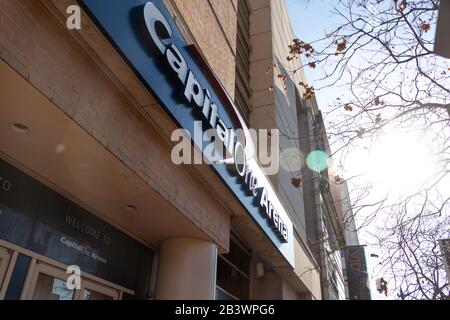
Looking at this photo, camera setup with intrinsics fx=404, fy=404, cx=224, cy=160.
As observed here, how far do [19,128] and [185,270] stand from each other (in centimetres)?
351

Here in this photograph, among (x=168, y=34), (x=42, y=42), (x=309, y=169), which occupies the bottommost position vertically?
(x=42, y=42)

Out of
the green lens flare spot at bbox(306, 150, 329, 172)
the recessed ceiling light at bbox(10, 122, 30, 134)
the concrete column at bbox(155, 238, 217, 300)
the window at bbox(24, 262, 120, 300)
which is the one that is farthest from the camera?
the green lens flare spot at bbox(306, 150, 329, 172)

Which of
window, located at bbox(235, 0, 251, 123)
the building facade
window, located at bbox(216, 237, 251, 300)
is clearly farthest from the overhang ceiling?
window, located at bbox(235, 0, 251, 123)

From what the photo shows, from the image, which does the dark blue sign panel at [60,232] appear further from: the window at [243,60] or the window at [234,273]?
the window at [243,60]

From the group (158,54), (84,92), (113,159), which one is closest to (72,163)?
(113,159)

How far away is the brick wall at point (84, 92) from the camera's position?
3346 millimetres

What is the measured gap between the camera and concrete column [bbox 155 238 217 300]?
6.30 metres

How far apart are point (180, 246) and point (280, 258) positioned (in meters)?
3.99

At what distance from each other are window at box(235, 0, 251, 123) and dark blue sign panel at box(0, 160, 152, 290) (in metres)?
7.91

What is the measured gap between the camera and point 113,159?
4434 mm

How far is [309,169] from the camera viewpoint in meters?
21.1

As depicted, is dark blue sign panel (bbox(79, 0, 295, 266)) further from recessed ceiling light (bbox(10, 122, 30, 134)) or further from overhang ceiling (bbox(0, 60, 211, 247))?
recessed ceiling light (bbox(10, 122, 30, 134))
